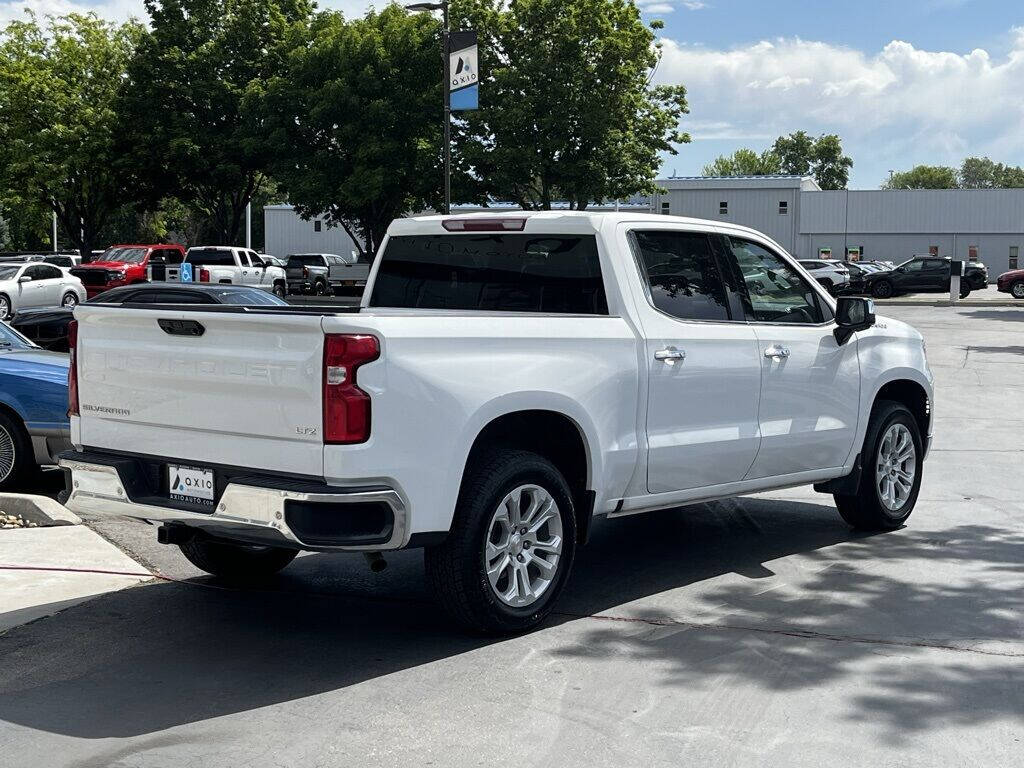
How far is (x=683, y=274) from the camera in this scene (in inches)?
266

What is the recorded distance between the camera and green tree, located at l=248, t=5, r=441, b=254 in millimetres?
43094

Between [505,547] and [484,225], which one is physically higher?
[484,225]

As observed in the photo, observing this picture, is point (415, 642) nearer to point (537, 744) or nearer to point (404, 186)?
point (537, 744)

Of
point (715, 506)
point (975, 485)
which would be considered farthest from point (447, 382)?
point (975, 485)

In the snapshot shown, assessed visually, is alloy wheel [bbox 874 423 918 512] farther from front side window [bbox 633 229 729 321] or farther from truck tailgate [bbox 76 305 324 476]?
truck tailgate [bbox 76 305 324 476]

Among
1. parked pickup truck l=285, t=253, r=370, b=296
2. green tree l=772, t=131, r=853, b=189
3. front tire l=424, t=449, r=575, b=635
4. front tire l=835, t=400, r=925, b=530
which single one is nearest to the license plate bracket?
front tire l=424, t=449, r=575, b=635

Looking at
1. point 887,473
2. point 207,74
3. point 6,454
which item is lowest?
point 6,454

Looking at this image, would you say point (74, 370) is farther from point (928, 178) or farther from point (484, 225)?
point (928, 178)

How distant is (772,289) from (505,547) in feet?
8.62

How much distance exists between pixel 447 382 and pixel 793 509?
4500mm

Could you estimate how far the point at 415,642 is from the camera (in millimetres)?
5703

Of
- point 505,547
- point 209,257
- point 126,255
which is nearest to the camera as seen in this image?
point 505,547

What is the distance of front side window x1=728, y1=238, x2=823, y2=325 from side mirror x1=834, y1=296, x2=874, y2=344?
0.15 m

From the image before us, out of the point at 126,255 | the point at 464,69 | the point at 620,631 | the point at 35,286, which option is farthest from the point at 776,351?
the point at 126,255
